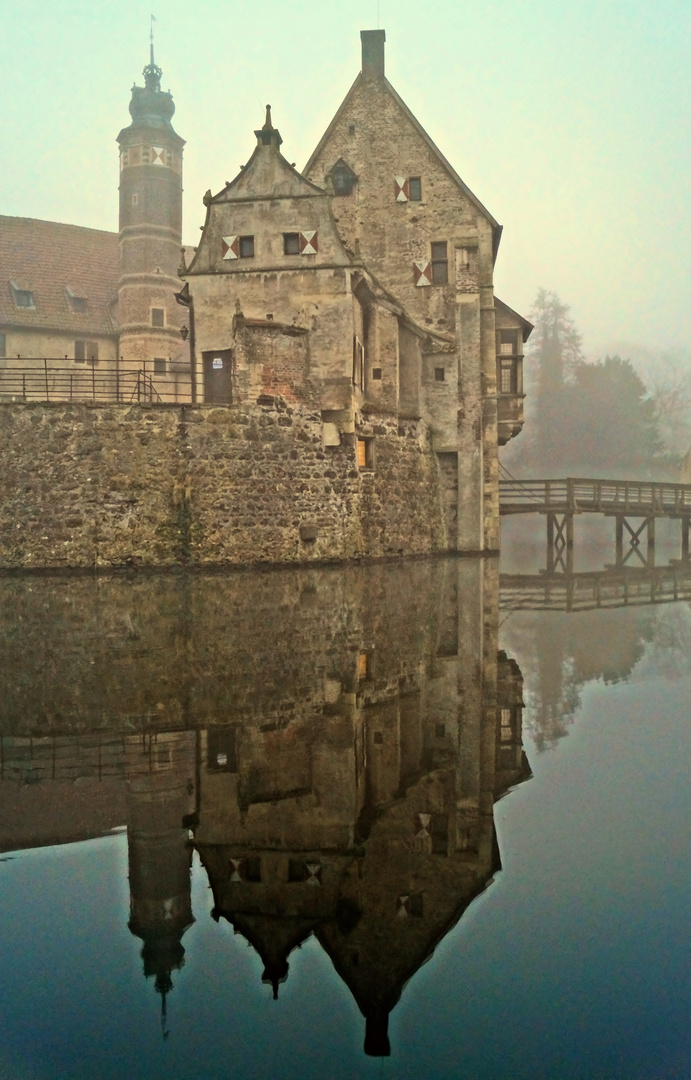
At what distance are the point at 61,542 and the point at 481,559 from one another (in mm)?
14470

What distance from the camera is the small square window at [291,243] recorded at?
2586 centimetres

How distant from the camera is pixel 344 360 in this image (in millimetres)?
25344

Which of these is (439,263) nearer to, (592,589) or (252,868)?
(592,589)

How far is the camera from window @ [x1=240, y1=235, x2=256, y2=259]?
26156 mm

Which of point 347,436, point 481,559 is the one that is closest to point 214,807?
point 347,436

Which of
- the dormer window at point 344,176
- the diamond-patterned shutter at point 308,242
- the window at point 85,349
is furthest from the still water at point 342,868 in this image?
the window at point 85,349

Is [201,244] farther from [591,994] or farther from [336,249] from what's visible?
[591,994]

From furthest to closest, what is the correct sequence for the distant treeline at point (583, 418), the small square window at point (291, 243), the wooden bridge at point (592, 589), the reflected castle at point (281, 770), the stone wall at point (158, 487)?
1. the distant treeline at point (583, 418)
2. the small square window at point (291, 243)
3. the stone wall at point (158, 487)
4. the wooden bridge at point (592, 589)
5. the reflected castle at point (281, 770)

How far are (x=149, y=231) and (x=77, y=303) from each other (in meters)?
5.34

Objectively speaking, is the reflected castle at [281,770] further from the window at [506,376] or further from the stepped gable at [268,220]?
the window at [506,376]

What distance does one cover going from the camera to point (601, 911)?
12.6 ft

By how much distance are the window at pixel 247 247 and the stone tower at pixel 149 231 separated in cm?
2250

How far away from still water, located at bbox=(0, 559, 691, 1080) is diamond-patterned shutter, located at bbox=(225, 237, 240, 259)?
61.4ft

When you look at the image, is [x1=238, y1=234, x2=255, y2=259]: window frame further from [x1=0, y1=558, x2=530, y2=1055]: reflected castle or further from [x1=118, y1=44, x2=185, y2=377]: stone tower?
[x1=118, y1=44, x2=185, y2=377]: stone tower
